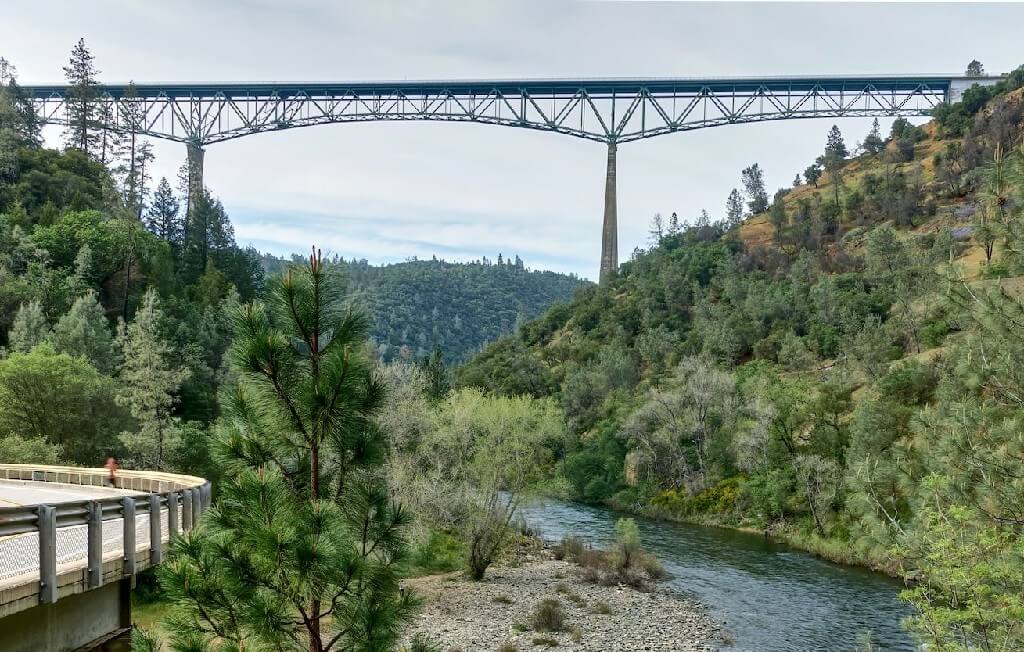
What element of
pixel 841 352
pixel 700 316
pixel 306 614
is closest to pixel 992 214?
pixel 306 614

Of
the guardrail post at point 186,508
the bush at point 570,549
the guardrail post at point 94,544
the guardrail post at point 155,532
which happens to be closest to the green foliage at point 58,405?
the bush at point 570,549

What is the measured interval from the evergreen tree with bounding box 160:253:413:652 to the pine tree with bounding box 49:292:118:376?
29.9 m

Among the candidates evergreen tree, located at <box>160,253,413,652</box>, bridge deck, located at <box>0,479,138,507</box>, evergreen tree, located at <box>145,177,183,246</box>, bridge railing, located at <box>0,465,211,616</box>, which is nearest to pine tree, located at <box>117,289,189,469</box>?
bridge deck, located at <box>0,479,138,507</box>

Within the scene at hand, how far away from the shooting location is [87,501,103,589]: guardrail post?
817 cm

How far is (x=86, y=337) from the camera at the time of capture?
116ft

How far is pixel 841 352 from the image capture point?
5366cm

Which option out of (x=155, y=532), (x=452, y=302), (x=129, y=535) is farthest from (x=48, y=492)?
(x=452, y=302)

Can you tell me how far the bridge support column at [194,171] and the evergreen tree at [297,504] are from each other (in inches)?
2337

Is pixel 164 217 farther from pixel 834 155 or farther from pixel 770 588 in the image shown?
pixel 834 155

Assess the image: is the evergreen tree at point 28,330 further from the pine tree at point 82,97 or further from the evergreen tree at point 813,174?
the evergreen tree at point 813,174

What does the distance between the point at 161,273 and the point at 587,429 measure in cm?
3006

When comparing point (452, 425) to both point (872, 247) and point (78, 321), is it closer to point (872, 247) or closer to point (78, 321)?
point (78, 321)

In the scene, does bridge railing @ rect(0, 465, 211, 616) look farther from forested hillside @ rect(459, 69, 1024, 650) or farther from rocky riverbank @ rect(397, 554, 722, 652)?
rocky riverbank @ rect(397, 554, 722, 652)

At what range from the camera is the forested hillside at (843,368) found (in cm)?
1054
